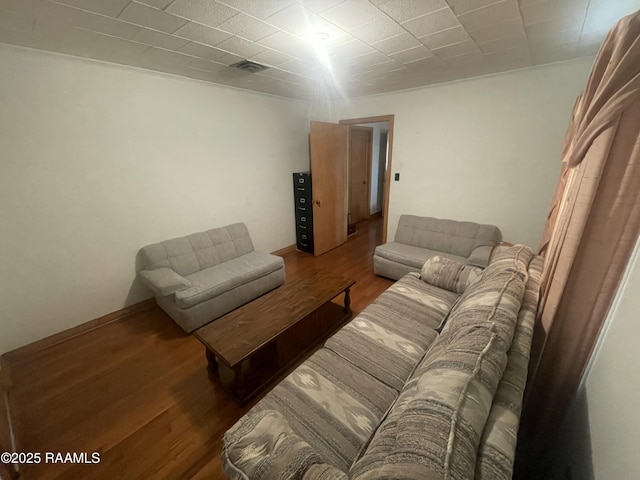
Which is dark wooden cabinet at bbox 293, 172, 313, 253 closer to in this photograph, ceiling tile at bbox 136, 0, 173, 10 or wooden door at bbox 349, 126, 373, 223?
wooden door at bbox 349, 126, 373, 223

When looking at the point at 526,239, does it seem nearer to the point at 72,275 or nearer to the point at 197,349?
the point at 197,349

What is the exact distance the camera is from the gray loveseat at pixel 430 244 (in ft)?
9.40

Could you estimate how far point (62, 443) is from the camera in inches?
54.4

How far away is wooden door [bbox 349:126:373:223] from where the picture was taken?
5.24 metres

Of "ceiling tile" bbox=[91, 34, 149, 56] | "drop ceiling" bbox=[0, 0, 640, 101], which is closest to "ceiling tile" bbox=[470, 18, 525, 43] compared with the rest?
"drop ceiling" bbox=[0, 0, 640, 101]

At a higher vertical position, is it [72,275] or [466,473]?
[466,473]

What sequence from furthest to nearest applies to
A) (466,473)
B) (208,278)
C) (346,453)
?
(208,278) < (346,453) < (466,473)

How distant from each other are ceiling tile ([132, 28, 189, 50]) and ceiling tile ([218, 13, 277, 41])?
434 millimetres

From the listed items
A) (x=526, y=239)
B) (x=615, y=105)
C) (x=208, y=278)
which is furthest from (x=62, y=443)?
(x=526, y=239)

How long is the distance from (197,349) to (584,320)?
7.85ft

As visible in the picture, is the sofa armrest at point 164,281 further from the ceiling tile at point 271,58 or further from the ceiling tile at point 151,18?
the ceiling tile at point 271,58

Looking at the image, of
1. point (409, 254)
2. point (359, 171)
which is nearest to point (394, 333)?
point (409, 254)

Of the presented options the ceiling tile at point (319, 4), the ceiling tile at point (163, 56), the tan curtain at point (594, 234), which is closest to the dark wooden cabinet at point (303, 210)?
the ceiling tile at point (163, 56)

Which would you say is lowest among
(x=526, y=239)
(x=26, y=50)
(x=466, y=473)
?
(x=526, y=239)
